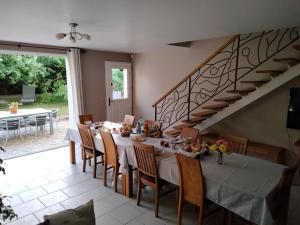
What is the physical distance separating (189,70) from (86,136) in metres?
3.02

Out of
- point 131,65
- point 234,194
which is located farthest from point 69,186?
point 131,65

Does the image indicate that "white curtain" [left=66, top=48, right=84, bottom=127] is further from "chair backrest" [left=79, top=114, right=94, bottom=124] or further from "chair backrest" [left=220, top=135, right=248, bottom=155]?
"chair backrest" [left=220, top=135, right=248, bottom=155]

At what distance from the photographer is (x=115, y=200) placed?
3.16 metres

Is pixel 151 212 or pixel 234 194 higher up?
pixel 234 194

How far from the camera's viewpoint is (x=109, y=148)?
3.40 meters

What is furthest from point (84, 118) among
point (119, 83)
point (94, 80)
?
point (119, 83)

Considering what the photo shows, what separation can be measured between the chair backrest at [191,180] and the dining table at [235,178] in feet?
0.26

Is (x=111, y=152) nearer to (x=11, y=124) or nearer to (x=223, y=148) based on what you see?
(x=223, y=148)

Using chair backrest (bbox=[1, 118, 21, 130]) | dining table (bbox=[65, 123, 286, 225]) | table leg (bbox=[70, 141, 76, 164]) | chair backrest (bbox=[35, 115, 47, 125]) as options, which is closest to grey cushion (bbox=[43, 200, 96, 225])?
dining table (bbox=[65, 123, 286, 225])

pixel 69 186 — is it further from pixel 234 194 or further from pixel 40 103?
pixel 40 103

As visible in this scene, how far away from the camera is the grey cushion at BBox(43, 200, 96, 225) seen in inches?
54.6

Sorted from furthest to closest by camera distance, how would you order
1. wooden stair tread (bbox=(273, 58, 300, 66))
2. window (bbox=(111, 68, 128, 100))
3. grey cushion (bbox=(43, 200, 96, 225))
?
1. window (bbox=(111, 68, 128, 100))
2. wooden stair tread (bbox=(273, 58, 300, 66))
3. grey cushion (bbox=(43, 200, 96, 225))

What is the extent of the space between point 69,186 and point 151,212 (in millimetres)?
1493

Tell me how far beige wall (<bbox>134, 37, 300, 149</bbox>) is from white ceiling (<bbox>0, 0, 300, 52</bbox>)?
4.30 feet
